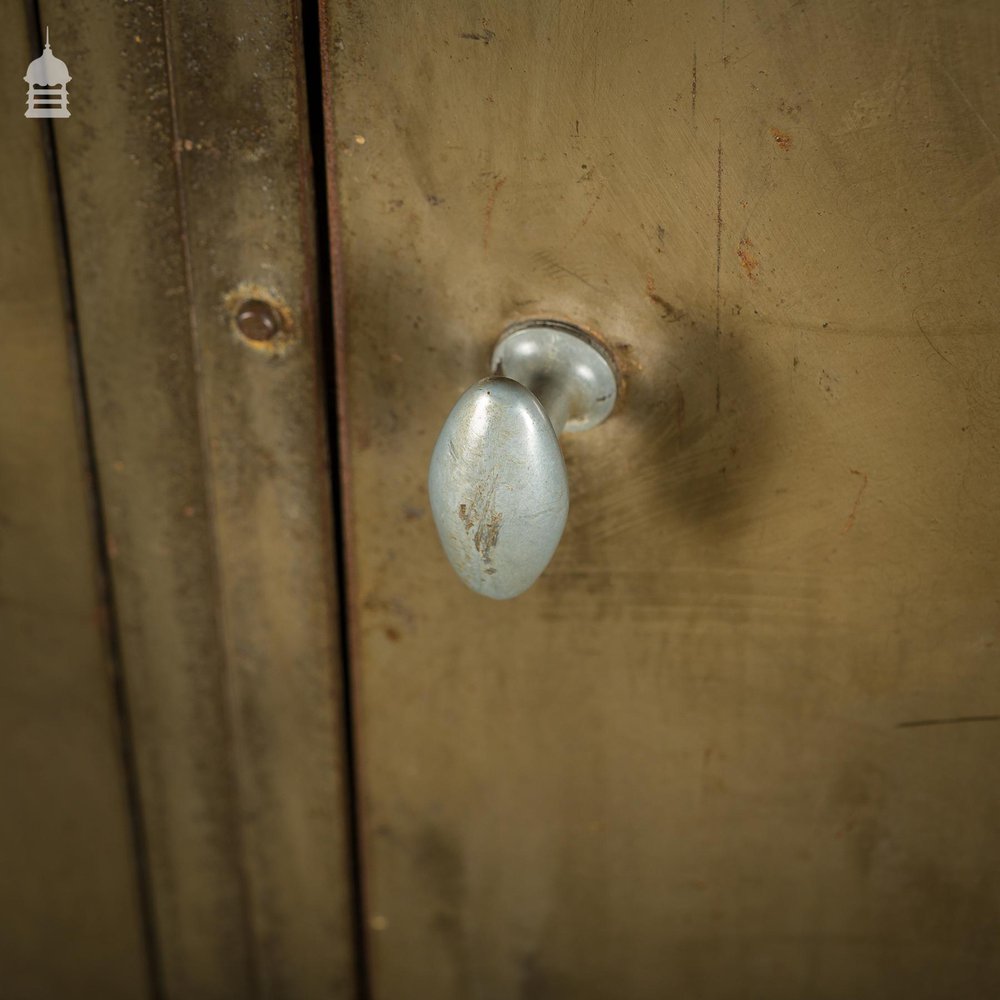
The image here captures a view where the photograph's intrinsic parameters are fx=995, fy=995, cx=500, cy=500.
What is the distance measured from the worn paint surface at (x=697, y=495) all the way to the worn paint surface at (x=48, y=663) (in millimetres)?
147

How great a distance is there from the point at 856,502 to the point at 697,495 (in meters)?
0.06

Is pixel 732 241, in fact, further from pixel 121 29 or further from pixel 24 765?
pixel 24 765

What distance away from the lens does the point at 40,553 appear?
52 centimetres

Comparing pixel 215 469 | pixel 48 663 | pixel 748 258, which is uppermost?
pixel 748 258

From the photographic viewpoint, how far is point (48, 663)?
55 centimetres

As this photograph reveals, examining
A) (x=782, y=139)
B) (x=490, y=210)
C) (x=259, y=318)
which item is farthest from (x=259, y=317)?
(x=782, y=139)

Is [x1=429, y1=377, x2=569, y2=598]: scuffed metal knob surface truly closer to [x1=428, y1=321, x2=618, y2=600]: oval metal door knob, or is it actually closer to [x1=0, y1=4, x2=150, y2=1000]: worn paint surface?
[x1=428, y1=321, x2=618, y2=600]: oval metal door knob

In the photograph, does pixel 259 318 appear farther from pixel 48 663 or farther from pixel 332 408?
pixel 48 663

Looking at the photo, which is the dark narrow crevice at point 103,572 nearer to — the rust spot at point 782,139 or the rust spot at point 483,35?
the rust spot at point 483,35

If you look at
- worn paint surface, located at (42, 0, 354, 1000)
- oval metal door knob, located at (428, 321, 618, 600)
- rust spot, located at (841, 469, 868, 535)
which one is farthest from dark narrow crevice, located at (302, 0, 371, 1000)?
rust spot, located at (841, 469, 868, 535)

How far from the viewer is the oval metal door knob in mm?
342

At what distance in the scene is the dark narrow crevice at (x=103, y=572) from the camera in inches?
17.2

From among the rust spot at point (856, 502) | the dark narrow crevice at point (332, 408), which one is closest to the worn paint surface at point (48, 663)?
the dark narrow crevice at point (332, 408)

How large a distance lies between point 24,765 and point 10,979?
0.60 feet
